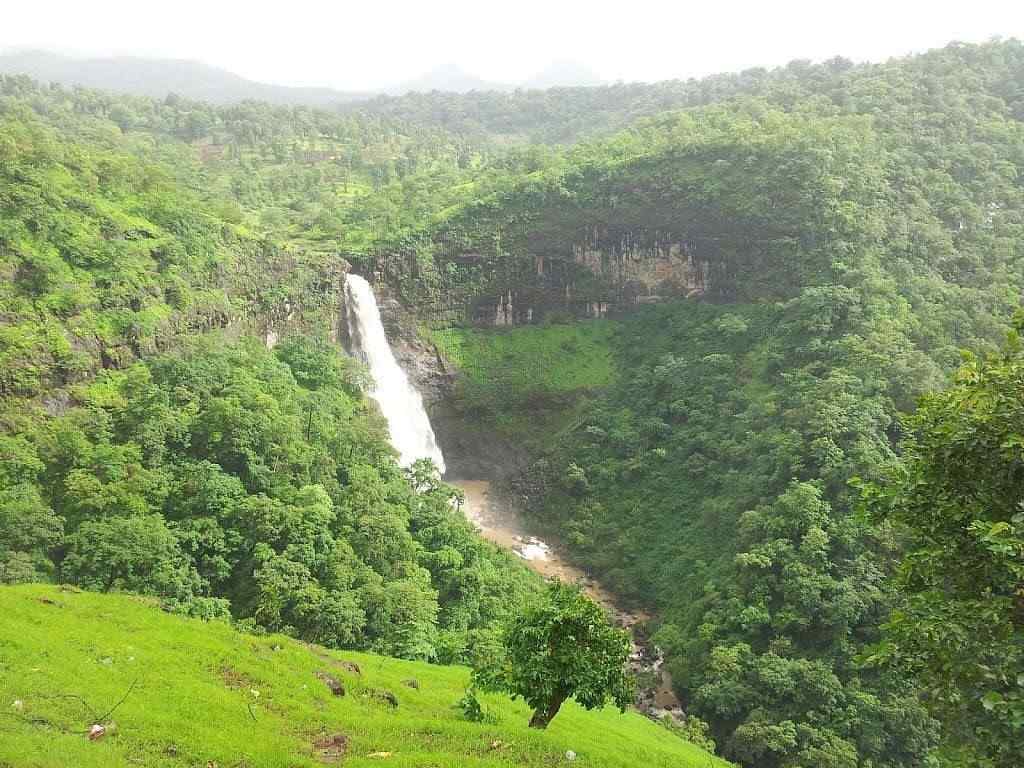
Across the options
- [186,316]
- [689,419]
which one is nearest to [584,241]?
[689,419]

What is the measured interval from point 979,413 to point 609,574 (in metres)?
28.1

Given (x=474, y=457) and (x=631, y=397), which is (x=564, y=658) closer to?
(x=631, y=397)

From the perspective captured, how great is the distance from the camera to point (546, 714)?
13703mm

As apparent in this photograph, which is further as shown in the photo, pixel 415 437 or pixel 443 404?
pixel 443 404

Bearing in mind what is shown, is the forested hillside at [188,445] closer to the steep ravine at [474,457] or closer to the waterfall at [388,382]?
the waterfall at [388,382]

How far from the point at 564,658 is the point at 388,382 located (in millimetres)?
33532

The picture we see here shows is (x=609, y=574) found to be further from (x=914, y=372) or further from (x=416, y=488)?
(x=914, y=372)

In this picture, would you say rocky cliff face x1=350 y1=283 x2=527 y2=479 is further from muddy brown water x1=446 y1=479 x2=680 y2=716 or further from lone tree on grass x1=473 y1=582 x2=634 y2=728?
lone tree on grass x1=473 y1=582 x2=634 y2=728

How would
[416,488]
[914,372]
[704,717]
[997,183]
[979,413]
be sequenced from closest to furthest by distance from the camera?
[979,413] < [704,717] < [914,372] < [416,488] < [997,183]

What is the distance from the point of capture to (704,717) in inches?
1000

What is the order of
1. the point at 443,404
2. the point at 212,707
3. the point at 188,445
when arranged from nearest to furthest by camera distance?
1. the point at 212,707
2. the point at 188,445
3. the point at 443,404

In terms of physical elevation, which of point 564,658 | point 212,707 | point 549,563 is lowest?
point 549,563

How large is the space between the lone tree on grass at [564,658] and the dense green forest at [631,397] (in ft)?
15.6

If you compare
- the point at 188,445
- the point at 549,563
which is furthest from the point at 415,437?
the point at 188,445
